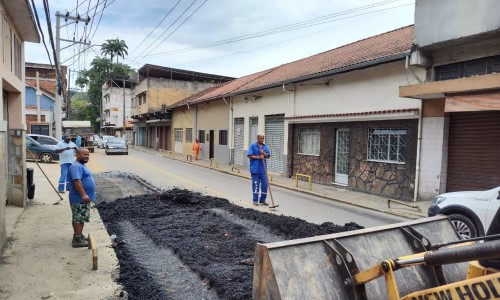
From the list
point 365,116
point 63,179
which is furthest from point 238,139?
point 63,179

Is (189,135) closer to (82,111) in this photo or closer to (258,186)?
(258,186)

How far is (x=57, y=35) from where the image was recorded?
917 inches

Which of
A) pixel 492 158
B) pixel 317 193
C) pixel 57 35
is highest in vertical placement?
pixel 57 35

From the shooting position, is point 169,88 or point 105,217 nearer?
point 105,217

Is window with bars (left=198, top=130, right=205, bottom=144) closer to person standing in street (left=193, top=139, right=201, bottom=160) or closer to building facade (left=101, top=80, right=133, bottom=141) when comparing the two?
person standing in street (left=193, top=139, right=201, bottom=160)

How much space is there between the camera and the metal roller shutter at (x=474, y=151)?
33.8ft

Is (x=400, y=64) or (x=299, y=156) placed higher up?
(x=400, y=64)

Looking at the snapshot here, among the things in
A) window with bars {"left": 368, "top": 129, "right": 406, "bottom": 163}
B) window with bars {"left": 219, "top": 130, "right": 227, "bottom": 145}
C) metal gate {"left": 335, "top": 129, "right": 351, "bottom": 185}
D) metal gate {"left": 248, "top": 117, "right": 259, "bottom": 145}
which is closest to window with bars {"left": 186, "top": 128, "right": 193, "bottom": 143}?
window with bars {"left": 219, "top": 130, "right": 227, "bottom": 145}

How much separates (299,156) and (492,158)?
8722mm

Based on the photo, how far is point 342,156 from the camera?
603 inches

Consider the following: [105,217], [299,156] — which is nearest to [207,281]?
[105,217]

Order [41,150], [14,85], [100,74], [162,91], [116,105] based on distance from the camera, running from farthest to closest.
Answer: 1. [100,74]
2. [116,105]
3. [162,91]
4. [41,150]
5. [14,85]

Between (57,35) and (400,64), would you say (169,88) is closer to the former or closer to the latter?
(57,35)

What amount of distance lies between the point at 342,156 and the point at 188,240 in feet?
33.7
